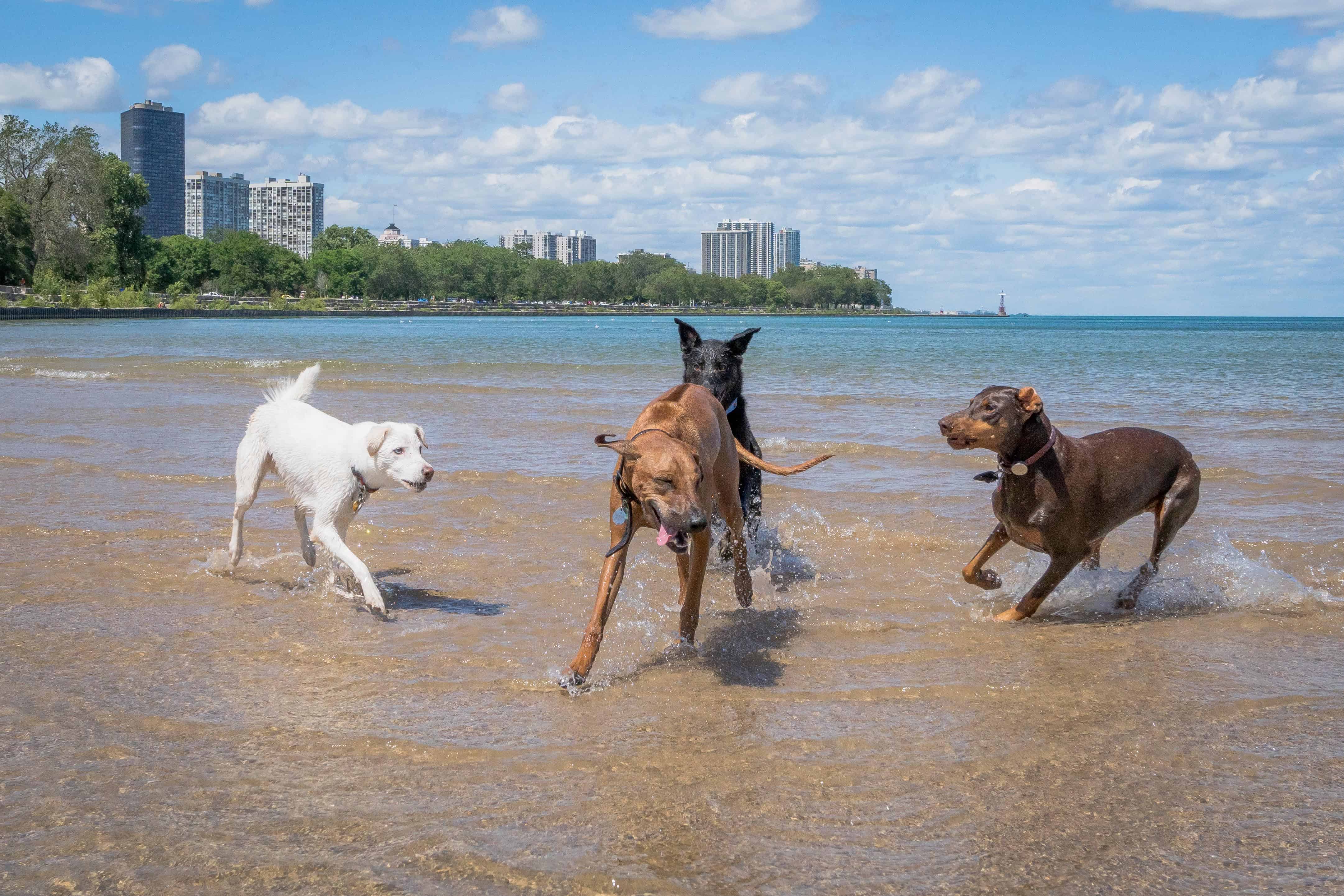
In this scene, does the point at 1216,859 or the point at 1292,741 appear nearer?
the point at 1216,859

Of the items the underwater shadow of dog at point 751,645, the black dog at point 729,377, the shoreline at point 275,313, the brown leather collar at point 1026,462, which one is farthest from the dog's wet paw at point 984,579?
the shoreline at point 275,313

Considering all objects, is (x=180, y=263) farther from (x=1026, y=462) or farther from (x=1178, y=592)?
(x=1178, y=592)

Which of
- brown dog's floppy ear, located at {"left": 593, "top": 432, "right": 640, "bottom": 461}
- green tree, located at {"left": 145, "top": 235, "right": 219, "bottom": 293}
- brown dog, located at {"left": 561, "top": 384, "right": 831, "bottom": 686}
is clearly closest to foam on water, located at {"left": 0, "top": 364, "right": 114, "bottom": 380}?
brown dog, located at {"left": 561, "top": 384, "right": 831, "bottom": 686}

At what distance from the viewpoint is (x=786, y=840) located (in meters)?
3.47

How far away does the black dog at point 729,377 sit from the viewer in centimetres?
732

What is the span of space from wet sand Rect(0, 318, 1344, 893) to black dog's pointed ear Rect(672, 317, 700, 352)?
1582 mm

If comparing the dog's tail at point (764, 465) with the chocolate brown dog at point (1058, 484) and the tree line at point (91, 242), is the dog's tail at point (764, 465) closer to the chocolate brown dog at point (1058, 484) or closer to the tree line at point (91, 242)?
the chocolate brown dog at point (1058, 484)

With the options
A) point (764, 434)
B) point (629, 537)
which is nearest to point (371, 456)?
point (629, 537)

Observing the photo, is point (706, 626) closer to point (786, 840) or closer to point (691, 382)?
point (691, 382)

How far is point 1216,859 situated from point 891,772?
1.08 metres

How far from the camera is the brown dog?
14.9 ft

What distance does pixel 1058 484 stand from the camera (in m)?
6.20

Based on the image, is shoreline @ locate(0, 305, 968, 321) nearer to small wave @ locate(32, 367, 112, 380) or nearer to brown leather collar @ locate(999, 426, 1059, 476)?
small wave @ locate(32, 367, 112, 380)

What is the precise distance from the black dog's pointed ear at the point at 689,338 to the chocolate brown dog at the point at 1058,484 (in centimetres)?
212
